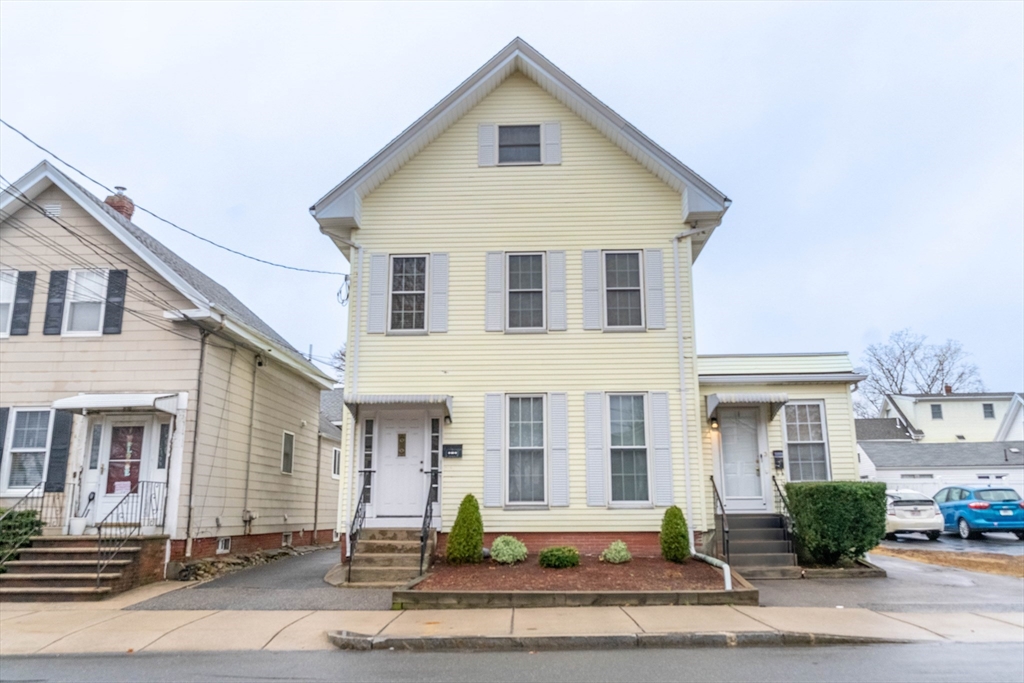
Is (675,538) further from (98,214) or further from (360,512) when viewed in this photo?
(98,214)

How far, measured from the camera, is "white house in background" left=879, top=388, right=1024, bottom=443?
40312mm

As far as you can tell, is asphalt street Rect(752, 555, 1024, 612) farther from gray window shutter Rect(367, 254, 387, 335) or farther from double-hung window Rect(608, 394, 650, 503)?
gray window shutter Rect(367, 254, 387, 335)

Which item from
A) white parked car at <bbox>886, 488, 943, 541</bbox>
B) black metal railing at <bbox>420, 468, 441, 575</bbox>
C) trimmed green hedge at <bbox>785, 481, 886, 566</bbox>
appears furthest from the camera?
white parked car at <bbox>886, 488, 943, 541</bbox>

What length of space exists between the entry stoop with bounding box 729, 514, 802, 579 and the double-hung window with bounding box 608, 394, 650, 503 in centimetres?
181

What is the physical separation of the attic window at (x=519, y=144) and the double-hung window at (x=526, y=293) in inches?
79.3

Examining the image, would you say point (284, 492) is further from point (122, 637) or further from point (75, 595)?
point (122, 637)

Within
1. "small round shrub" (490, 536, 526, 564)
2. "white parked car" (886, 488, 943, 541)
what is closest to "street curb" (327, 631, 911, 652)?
"small round shrub" (490, 536, 526, 564)

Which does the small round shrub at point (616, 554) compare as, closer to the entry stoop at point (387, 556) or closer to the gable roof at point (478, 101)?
the entry stoop at point (387, 556)

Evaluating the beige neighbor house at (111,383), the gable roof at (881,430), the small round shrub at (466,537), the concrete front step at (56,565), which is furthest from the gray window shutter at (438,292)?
the gable roof at (881,430)

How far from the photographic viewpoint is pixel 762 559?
1296 cm

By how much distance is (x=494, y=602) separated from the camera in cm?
980

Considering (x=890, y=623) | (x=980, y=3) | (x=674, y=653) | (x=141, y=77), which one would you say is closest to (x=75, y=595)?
(x=674, y=653)

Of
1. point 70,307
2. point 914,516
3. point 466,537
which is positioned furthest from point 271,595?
point 914,516

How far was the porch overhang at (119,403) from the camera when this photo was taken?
42.5ft
